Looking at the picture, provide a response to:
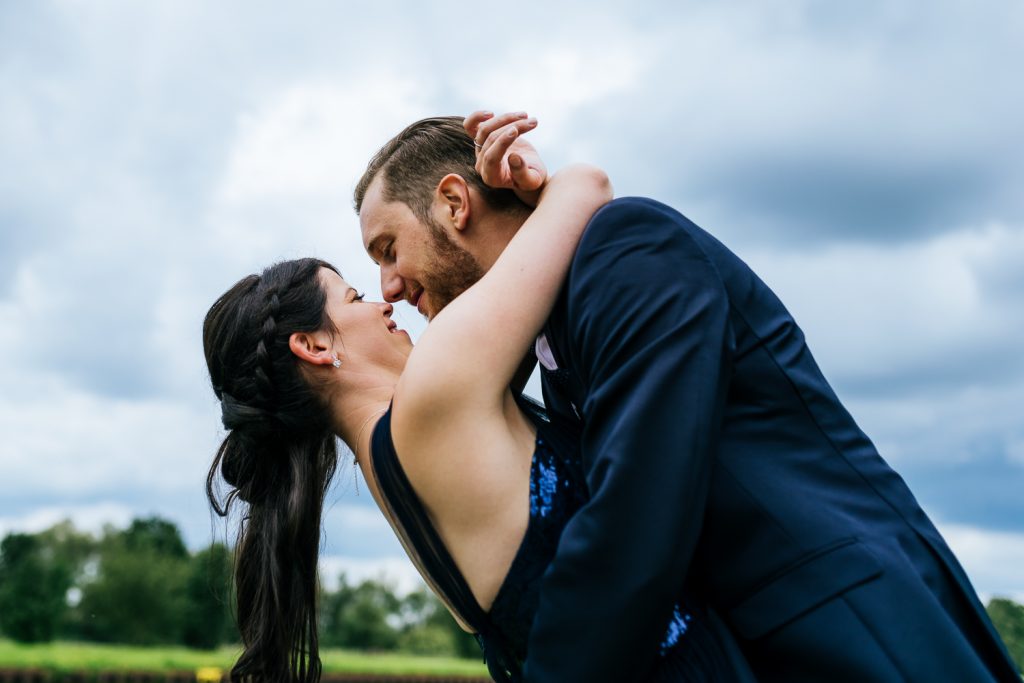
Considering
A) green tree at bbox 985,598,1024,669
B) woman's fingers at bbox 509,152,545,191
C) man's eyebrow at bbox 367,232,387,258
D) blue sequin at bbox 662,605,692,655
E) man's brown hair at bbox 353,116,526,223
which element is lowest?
blue sequin at bbox 662,605,692,655

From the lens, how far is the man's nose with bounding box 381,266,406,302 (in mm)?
4137

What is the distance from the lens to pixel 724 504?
2.41 m

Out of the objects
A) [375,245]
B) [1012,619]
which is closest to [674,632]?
[375,245]

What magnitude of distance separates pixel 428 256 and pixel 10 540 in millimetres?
→ 88222

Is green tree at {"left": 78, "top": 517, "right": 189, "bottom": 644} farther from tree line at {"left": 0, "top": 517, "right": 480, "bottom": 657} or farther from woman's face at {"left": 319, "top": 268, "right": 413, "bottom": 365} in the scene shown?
woman's face at {"left": 319, "top": 268, "right": 413, "bottom": 365}

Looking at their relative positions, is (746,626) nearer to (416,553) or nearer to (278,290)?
(416,553)

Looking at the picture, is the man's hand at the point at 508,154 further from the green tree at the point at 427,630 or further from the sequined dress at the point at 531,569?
the green tree at the point at 427,630

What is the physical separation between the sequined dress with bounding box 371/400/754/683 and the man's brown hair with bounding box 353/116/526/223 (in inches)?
50.0

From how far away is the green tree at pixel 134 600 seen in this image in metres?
74.8

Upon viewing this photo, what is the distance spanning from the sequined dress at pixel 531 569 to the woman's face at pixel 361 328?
0.72 metres

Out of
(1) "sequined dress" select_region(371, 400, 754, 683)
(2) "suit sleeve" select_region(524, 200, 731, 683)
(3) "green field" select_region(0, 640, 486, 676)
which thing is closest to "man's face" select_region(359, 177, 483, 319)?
(1) "sequined dress" select_region(371, 400, 754, 683)

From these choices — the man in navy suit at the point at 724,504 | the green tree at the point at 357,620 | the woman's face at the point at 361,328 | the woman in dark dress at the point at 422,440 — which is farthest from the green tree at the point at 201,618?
the man in navy suit at the point at 724,504

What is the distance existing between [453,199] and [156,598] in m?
79.2

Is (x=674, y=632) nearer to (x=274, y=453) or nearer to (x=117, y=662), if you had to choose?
(x=274, y=453)
